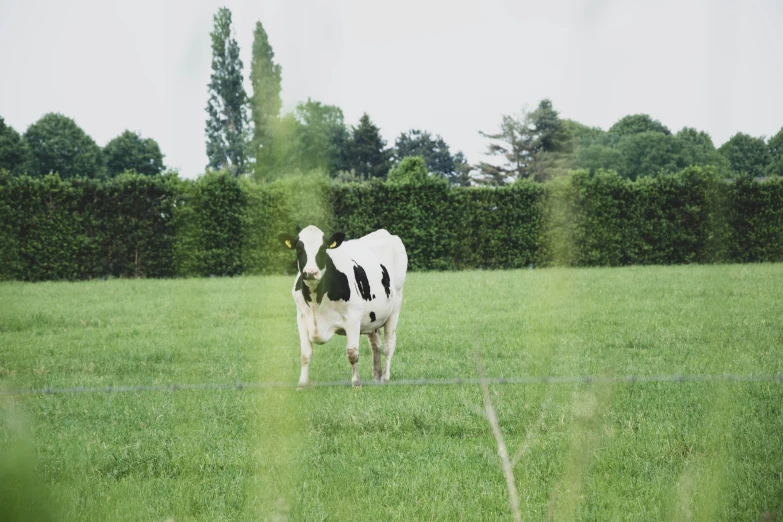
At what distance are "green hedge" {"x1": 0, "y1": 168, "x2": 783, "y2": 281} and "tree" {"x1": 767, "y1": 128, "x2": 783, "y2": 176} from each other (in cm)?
39

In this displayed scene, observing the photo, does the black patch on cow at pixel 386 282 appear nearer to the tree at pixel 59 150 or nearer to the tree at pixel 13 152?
the tree at pixel 13 152

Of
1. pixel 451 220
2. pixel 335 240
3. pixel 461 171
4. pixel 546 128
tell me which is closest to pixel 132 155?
pixel 461 171

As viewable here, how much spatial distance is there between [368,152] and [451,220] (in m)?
19.4

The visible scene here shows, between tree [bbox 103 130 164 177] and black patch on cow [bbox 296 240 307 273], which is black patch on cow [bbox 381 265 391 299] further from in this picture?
tree [bbox 103 130 164 177]

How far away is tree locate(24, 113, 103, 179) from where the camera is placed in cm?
4769

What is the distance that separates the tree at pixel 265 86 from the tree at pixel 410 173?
21254 millimetres

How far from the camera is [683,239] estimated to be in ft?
75.7

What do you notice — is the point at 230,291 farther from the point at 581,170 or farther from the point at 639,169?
the point at 639,169

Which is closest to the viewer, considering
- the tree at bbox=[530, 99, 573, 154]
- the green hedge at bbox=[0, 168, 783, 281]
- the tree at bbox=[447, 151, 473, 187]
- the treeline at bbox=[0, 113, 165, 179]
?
the green hedge at bbox=[0, 168, 783, 281]

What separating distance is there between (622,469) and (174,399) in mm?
4119

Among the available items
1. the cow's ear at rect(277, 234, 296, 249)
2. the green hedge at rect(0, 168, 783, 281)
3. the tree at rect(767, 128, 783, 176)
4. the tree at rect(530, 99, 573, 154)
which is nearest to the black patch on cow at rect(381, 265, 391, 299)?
the cow's ear at rect(277, 234, 296, 249)

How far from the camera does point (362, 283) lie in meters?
7.29

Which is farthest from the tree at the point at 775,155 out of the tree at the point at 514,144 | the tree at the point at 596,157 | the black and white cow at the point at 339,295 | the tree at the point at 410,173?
the black and white cow at the point at 339,295

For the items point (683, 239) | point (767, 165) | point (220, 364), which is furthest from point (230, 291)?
point (767, 165)
